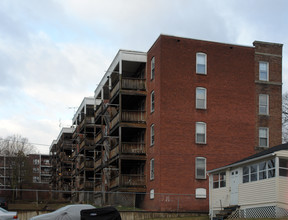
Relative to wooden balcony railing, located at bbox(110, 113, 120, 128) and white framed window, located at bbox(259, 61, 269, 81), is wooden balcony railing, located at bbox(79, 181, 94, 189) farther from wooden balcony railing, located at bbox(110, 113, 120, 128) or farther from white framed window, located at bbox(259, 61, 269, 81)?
white framed window, located at bbox(259, 61, 269, 81)

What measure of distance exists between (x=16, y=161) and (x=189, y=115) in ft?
186

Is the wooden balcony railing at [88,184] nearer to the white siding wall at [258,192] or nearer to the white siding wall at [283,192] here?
the white siding wall at [258,192]

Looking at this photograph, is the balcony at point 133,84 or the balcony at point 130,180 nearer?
the balcony at point 130,180

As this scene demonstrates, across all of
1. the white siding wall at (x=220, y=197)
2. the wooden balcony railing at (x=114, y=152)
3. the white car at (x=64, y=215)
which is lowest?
the white siding wall at (x=220, y=197)

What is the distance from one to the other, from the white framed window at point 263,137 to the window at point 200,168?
6076 mm

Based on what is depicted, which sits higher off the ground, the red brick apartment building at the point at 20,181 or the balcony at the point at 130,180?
the balcony at the point at 130,180

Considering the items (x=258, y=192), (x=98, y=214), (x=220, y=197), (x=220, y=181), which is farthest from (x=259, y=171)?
(x=98, y=214)

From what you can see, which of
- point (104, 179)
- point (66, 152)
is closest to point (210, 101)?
point (104, 179)

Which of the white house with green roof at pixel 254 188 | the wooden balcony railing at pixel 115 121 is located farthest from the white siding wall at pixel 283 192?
the wooden balcony railing at pixel 115 121

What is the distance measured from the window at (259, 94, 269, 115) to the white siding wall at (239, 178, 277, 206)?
1496 cm

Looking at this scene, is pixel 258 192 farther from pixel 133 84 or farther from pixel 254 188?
pixel 133 84

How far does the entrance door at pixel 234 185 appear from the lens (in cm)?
3178

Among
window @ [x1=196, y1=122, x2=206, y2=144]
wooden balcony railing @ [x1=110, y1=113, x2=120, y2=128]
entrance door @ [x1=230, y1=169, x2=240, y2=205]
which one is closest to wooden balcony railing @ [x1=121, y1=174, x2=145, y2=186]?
wooden balcony railing @ [x1=110, y1=113, x2=120, y2=128]

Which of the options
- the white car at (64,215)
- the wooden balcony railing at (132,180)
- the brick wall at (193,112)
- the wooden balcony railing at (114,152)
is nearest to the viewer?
the white car at (64,215)
